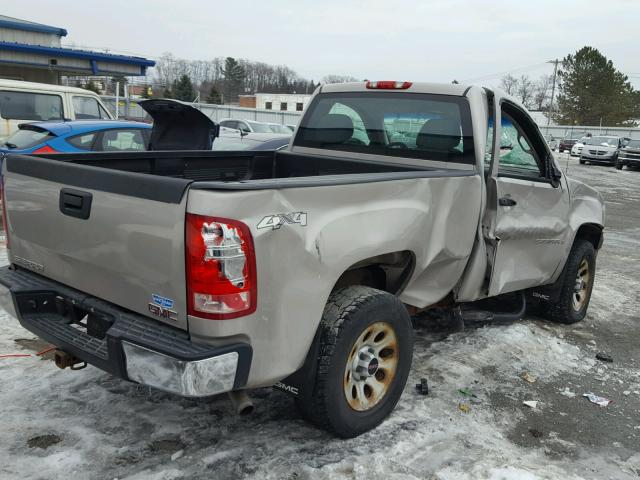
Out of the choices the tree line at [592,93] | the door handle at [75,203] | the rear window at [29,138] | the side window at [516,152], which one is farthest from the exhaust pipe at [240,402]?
the tree line at [592,93]

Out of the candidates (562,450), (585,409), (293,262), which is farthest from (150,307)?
(585,409)

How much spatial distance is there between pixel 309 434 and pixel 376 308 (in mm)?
834

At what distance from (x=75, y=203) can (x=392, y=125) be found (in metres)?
2.46

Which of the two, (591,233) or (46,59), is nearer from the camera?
(591,233)

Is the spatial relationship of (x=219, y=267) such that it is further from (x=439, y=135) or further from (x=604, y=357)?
(x=604, y=357)

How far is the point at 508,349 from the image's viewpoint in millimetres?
4777

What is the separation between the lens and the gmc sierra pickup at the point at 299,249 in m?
2.44

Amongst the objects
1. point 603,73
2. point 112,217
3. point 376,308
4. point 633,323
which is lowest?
point 633,323

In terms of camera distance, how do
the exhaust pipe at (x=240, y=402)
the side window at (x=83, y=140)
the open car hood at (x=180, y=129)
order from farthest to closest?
1. the side window at (x=83, y=140)
2. the open car hood at (x=180, y=129)
3. the exhaust pipe at (x=240, y=402)

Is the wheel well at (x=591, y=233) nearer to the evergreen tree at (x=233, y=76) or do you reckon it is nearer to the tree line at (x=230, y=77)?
the tree line at (x=230, y=77)

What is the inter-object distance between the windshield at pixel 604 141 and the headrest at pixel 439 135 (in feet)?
103

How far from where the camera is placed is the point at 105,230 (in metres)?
2.70

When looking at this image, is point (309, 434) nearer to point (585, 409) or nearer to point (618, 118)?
point (585, 409)

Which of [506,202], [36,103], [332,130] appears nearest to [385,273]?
[506,202]
